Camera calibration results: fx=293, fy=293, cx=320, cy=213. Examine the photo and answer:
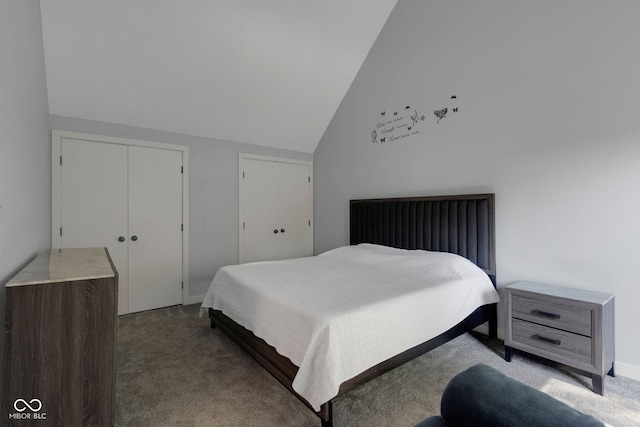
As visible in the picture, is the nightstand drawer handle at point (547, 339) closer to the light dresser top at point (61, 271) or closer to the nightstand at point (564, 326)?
the nightstand at point (564, 326)

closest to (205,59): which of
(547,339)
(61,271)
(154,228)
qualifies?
(154,228)

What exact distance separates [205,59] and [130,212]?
187cm

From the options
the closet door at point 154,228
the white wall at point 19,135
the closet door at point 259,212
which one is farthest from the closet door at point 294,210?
the white wall at point 19,135

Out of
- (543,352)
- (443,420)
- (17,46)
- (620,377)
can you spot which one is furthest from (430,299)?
(17,46)

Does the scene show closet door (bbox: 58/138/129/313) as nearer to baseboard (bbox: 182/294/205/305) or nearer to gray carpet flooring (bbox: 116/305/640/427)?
baseboard (bbox: 182/294/205/305)

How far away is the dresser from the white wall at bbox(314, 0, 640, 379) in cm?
288

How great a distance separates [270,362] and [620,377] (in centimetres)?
239

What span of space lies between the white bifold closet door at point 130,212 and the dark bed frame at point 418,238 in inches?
47.2

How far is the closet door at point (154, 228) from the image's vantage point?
11.0ft

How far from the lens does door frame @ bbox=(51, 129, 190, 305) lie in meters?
2.90

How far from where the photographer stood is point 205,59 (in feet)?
9.89

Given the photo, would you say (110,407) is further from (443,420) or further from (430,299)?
(430,299)

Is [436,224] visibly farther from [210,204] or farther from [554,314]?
[210,204]

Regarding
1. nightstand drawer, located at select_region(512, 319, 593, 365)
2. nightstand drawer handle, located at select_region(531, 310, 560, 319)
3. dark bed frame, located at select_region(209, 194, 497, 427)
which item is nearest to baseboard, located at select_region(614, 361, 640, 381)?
nightstand drawer, located at select_region(512, 319, 593, 365)
